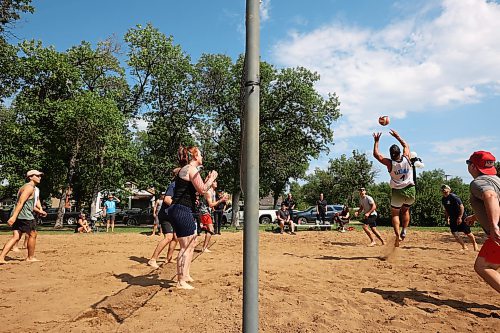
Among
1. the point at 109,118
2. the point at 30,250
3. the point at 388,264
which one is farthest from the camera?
the point at 109,118

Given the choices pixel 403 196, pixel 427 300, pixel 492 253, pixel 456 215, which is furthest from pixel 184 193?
pixel 456 215

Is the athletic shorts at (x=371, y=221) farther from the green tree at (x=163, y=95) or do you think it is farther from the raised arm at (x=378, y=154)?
the green tree at (x=163, y=95)

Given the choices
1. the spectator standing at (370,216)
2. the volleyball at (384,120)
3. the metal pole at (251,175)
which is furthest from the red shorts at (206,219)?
the metal pole at (251,175)

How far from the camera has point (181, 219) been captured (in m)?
5.34

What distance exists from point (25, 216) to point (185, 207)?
4.55 m

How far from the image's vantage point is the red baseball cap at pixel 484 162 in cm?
415

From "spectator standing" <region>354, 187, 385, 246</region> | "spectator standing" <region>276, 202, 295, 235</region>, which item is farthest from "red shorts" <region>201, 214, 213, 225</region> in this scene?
"spectator standing" <region>276, 202, 295, 235</region>

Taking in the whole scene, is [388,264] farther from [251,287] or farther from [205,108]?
[205,108]

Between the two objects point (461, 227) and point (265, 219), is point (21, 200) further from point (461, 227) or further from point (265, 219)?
point (265, 219)

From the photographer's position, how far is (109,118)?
2480cm

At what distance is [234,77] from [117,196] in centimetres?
1361

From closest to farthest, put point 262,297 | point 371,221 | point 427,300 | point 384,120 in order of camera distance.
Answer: point 262,297, point 427,300, point 384,120, point 371,221

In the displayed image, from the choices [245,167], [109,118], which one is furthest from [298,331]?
[109,118]

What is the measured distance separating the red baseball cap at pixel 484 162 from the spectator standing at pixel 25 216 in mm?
7899
